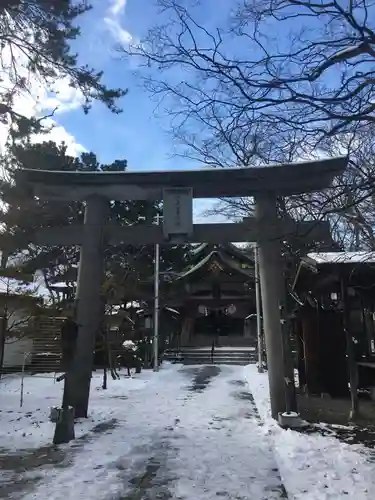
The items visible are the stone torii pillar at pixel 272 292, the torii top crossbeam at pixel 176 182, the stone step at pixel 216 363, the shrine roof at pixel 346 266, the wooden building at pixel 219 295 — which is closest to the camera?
the stone torii pillar at pixel 272 292

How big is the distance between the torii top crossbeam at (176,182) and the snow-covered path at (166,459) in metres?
4.65

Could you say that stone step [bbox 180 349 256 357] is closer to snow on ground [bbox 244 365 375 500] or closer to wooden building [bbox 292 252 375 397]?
wooden building [bbox 292 252 375 397]

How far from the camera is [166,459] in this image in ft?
20.0

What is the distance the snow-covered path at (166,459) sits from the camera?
4816 mm

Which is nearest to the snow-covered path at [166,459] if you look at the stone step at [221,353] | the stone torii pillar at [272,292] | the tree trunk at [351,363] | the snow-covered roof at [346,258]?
the stone torii pillar at [272,292]

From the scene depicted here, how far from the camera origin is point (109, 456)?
6.18 m

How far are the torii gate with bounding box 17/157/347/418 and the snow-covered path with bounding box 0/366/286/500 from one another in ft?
4.38

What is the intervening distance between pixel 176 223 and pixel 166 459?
14.8 feet

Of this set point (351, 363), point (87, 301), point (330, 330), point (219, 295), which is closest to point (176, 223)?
point (87, 301)

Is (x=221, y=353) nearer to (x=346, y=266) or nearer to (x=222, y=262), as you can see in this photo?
(x=222, y=262)

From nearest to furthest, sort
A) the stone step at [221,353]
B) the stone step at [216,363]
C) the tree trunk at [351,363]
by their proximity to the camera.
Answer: the tree trunk at [351,363] < the stone step at [216,363] < the stone step at [221,353]

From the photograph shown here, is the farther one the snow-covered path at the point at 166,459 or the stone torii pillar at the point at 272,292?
the stone torii pillar at the point at 272,292

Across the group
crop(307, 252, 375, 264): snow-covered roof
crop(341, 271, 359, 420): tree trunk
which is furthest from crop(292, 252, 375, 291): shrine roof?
crop(341, 271, 359, 420): tree trunk

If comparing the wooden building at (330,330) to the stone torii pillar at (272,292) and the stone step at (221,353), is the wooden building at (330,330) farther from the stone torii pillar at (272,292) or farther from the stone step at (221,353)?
the stone step at (221,353)
